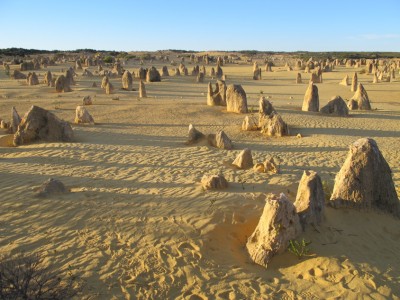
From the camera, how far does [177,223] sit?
643 centimetres

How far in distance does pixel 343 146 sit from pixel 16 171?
9339 millimetres

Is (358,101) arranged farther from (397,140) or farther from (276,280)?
(276,280)

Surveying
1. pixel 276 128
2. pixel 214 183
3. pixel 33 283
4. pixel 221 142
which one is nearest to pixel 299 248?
pixel 214 183

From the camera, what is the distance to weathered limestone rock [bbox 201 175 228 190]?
25.8 ft

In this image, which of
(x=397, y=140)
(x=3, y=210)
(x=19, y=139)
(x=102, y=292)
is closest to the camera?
(x=102, y=292)

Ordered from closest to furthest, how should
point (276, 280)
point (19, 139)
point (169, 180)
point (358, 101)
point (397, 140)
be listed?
point (276, 280)
point (169, 180)
point (19, 139)
point (397, 140)
point (358, 101)

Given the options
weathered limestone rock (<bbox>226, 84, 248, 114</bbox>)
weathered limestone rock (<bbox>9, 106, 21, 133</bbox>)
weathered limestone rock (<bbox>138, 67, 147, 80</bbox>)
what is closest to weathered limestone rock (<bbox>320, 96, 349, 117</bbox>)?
weathered limestone rock (<bbox>226, 84, 248, 114</bbox>)

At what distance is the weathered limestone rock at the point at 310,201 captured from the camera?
19.8 ft

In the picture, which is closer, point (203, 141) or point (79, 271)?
point (79, 271)

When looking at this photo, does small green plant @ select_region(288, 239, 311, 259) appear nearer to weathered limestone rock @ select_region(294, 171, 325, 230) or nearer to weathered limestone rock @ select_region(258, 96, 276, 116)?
weathered limestone rock @ select_region(294, 171, 325, 230)

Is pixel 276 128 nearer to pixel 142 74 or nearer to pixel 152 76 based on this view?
pixel 152 76

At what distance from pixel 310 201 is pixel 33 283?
4.03 metres

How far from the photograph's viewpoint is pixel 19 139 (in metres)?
11.8

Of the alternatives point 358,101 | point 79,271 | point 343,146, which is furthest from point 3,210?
point 358,101
